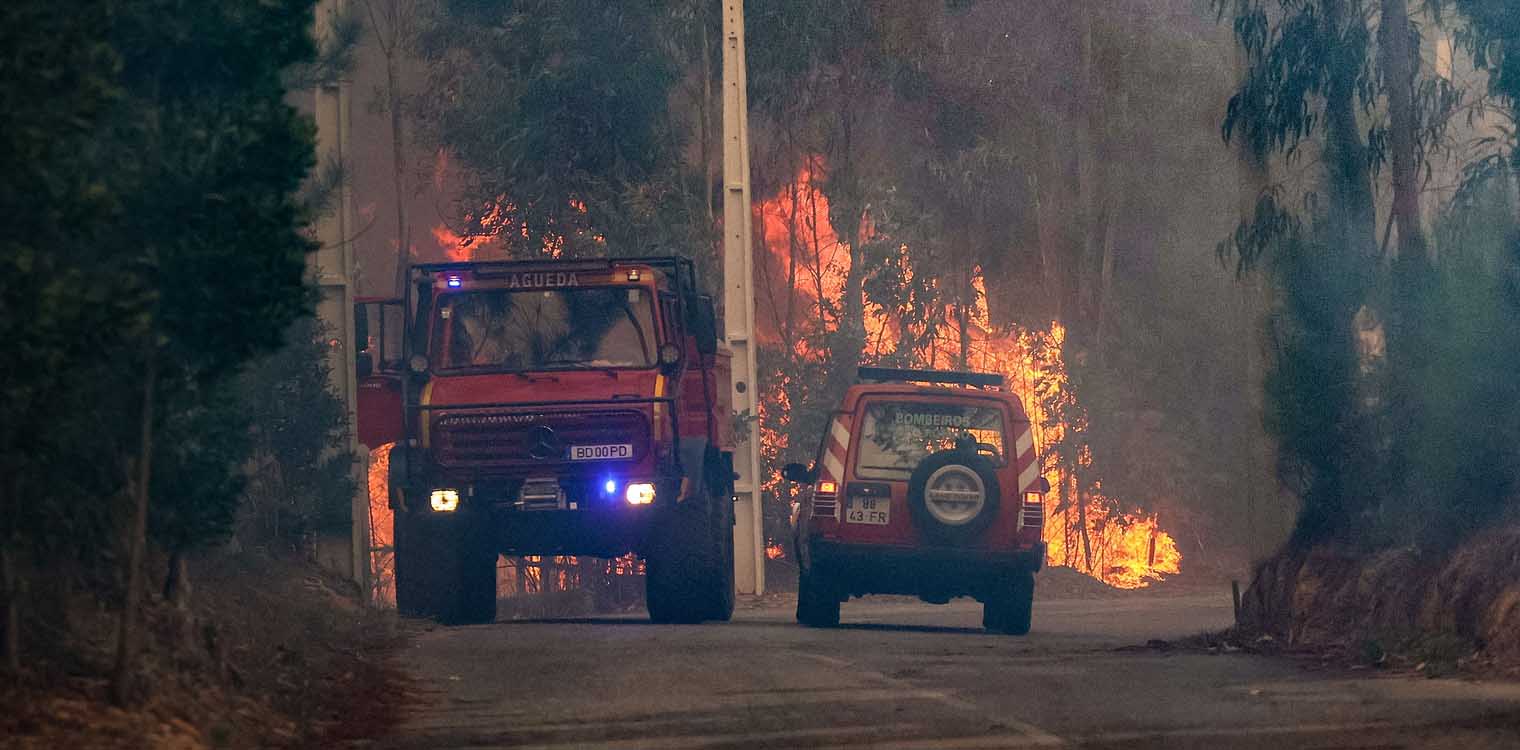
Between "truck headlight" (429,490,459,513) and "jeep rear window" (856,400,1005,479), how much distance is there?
361 cm

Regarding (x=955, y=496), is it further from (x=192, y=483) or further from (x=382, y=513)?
(x=382, y=513)

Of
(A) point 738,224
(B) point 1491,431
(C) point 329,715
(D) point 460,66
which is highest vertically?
(D) point 460,66

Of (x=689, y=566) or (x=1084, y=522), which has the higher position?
(x=689, y=566)

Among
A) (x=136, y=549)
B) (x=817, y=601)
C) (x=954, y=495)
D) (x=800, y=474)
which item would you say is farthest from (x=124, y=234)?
(x=817, y=601)

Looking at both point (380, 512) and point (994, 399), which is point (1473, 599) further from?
point (380, 512)

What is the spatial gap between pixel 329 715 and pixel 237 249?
311 cm

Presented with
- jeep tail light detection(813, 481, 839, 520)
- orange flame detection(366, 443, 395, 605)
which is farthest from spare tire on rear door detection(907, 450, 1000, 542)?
orange flame detection(366, 443, 395, 605)

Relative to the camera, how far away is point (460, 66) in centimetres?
3928

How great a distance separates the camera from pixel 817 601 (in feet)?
67.3

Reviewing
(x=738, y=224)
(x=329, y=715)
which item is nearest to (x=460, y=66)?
(x=738, y=224)

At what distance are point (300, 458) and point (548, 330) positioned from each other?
10.4 ft

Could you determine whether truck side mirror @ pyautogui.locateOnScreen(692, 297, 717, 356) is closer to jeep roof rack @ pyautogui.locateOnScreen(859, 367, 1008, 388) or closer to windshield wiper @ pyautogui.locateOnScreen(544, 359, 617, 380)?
windshield wiper @ pyautogui.locateOnScreen(544, 359, 617, 380)

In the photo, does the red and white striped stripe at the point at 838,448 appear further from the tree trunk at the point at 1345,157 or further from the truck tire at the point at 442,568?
the tree trunk at the point at 1345,157

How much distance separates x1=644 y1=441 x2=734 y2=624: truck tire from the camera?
19719 millimetres
